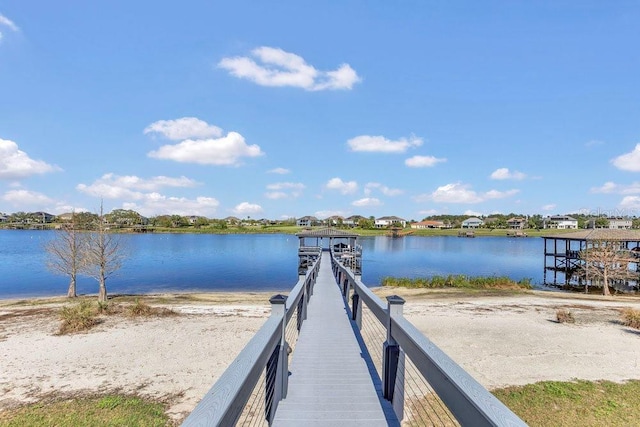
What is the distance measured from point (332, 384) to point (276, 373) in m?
0.99

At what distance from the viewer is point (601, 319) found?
1456 cm

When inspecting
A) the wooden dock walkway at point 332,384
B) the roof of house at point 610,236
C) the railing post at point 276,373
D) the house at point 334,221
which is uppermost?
the house at point 334,221

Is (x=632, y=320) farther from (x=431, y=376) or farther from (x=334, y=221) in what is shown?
(x=334, y=221)

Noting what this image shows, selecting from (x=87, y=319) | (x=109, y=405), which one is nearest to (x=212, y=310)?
(x=87, y=319)

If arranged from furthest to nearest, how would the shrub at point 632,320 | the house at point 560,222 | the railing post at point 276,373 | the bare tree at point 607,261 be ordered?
the house at point 560,222 → the bare tree at point 607,261 → the shrub at point 632,320 → the railing post at point 276,373

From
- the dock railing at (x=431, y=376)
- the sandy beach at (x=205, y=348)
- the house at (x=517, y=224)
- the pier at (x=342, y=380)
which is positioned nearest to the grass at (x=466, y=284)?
the sandy beach at (x=205, y=348)

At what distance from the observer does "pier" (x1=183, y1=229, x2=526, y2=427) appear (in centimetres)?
155

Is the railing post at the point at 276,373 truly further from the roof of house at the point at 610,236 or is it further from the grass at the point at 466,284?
the roof of house at the point at 610,236

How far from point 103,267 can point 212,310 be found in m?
8.57

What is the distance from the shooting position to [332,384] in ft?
12.9

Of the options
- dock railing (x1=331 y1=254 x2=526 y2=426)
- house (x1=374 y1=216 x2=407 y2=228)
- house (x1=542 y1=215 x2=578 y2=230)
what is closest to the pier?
dock railing (x1=331 y1=254 x2=526 y2=426)

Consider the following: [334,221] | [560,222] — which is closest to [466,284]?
[560,222]

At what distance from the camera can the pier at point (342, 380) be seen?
1.55 metres

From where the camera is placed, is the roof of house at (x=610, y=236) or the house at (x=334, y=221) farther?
the house at (x=334, y=221)
